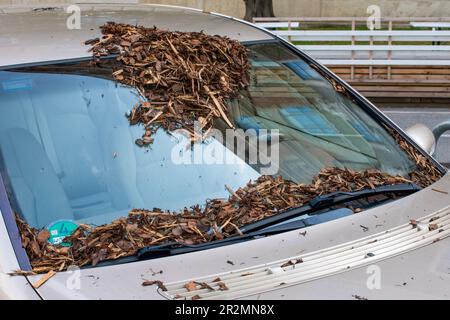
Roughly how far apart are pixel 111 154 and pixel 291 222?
734 millimetres

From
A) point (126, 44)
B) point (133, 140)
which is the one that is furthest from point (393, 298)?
point (126, 44)

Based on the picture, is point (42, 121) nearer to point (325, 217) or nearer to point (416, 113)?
point (325, 217)

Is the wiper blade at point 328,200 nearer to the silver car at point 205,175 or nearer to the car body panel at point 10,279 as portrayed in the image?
the silver car at point 205,175

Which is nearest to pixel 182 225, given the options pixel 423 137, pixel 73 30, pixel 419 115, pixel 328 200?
pixel 328 200

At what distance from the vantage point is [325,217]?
8.66 feet

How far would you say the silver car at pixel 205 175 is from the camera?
2193mm

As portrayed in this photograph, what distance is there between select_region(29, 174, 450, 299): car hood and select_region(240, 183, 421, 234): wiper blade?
3.3 inches

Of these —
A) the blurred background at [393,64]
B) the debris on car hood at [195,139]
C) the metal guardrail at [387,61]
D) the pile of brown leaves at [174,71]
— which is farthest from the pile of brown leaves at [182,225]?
the metal guardrail at [387,61]

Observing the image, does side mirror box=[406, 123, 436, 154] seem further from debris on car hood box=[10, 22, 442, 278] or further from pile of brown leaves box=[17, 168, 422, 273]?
pile of brown leaves box=[17, 168, 422, 273]

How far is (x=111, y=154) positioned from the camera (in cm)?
276

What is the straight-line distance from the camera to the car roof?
116 inches

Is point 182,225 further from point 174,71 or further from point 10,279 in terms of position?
point 174,71

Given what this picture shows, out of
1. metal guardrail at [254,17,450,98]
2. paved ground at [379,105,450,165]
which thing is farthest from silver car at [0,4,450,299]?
metal guardrail at [254,17,450,98]
